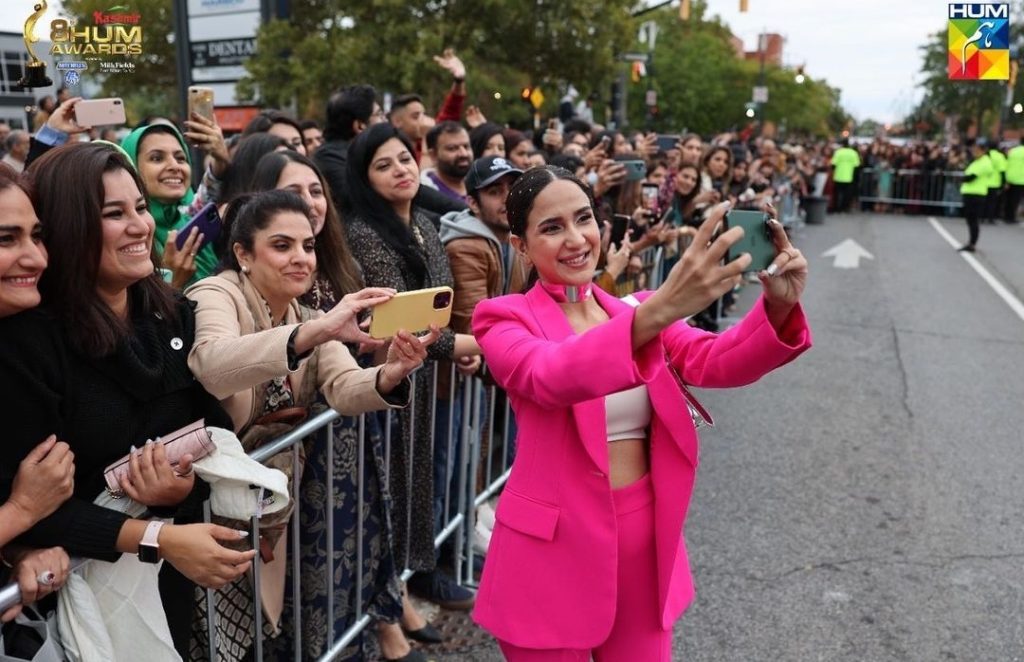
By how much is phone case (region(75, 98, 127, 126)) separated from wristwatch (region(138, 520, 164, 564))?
7.06 feet

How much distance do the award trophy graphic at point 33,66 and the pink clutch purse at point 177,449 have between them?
6.11 ft

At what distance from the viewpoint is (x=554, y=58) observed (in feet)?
69.5

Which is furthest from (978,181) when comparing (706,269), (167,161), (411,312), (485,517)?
(706,269)

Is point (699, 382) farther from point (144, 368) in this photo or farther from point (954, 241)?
point (954, 241)

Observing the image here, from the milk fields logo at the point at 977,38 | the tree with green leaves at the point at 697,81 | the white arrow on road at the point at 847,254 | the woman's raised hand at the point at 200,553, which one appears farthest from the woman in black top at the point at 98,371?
the tree with green leaves at the point at 697,81

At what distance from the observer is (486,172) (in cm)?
417

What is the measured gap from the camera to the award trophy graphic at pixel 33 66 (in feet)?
10.5

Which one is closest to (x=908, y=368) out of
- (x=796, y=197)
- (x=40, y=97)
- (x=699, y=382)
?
(x=699, y=382)

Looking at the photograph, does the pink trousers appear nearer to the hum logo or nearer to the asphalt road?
the asphalt road

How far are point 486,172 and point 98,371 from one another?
238cm

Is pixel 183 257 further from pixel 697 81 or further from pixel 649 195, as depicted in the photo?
pixel 697 81

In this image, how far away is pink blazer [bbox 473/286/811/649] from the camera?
2.30m

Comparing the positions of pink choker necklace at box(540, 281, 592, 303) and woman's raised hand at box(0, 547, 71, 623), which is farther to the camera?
pink choker necklace at box(540, 281, 592, 303)

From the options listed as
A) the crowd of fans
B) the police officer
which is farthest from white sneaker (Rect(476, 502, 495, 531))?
the police officer
